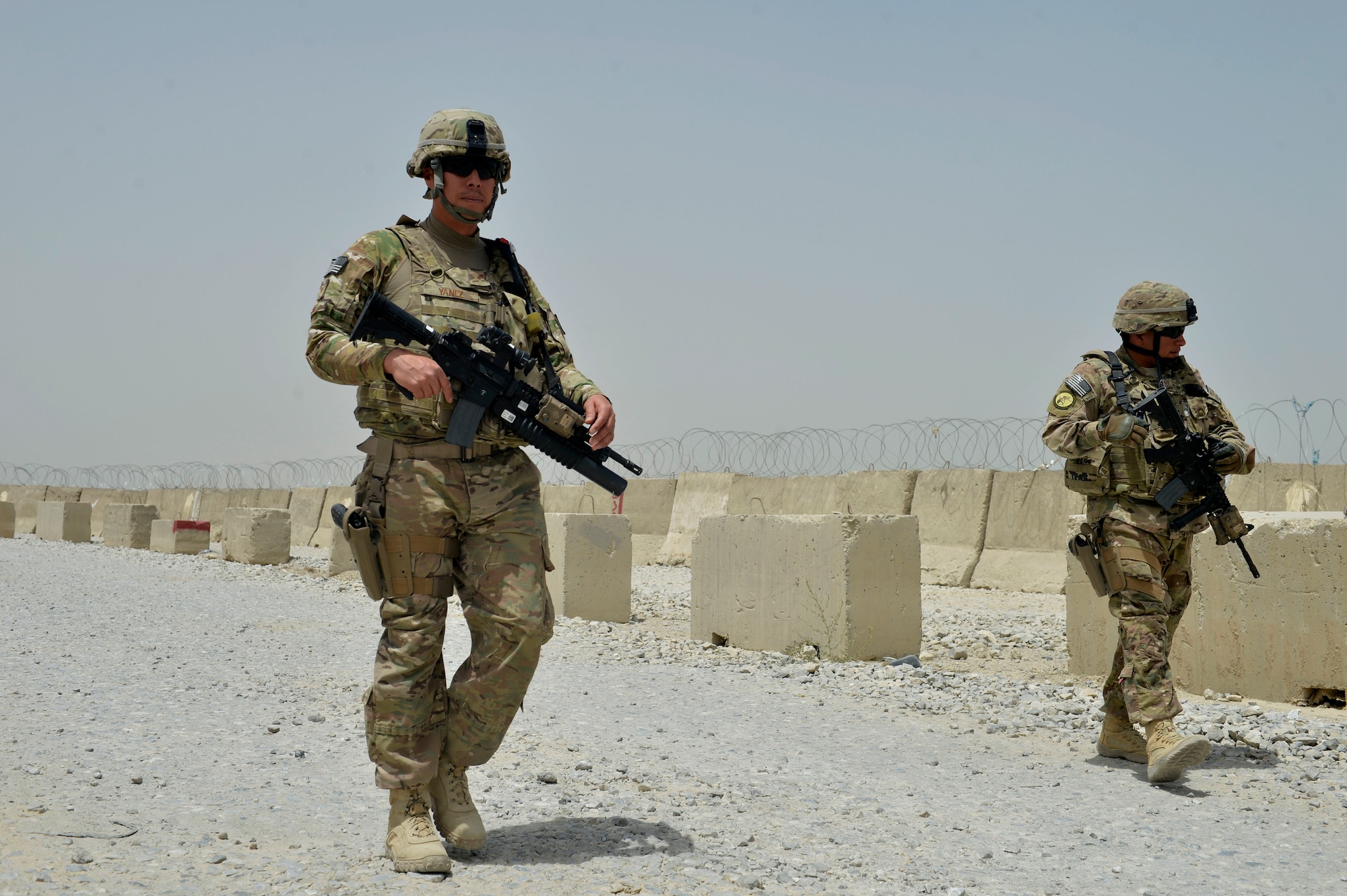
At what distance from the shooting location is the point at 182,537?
1852cm

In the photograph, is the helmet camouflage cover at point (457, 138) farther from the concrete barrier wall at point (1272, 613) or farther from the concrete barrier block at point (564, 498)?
the concrete barrier block at point (564, 498)

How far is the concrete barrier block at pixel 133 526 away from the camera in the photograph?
19656 millimetres

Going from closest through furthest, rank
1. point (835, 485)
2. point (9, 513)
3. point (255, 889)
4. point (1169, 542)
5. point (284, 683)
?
1. point (255, 889)
2. point (1169, 542)
3. point (284, 683)
4. point (835, 485)
5. point (9, 513)

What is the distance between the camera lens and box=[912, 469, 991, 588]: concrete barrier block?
12383 millimetres

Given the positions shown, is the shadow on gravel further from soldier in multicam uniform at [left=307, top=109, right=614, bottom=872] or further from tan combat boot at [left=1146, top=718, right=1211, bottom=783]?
tan combat boot at [left=1146, top=718, right=1211, bottom=783]

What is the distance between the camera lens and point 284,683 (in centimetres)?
Result: 559

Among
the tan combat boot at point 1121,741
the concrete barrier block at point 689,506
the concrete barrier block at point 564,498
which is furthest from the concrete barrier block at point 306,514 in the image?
the tan combat boot at point 1121,741

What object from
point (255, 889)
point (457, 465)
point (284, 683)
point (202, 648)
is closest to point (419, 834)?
point (255, 889)

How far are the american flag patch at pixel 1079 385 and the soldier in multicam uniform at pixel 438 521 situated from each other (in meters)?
2.06

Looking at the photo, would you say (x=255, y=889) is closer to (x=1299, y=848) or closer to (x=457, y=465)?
(x=457, y=465)

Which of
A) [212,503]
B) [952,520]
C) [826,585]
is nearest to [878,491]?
[952,520]

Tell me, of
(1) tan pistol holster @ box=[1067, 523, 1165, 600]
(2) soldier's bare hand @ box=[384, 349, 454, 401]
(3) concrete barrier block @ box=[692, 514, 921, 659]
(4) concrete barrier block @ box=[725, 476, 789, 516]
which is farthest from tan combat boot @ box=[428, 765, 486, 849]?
(4) concrete barrier block @ box=[725, 476, 789, 516]

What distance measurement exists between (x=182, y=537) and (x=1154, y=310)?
678 inches

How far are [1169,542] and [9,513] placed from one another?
23272 millimetres
